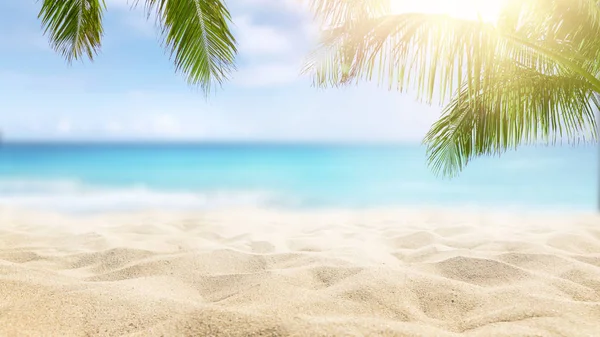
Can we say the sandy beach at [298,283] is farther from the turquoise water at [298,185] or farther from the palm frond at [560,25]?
the turquoise water at [298,185]

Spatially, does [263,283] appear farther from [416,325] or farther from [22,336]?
[22,336]

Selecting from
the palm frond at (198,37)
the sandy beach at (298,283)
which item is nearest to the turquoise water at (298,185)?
the sandy beach at (298,283)

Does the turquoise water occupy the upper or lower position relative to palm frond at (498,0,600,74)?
lower

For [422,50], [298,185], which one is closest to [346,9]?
[422,50]

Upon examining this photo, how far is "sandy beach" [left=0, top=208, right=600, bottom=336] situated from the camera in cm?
254

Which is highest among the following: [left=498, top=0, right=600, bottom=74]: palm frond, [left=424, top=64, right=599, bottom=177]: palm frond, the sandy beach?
[left=498, top=0, right=600, bottom=74]: palm frond

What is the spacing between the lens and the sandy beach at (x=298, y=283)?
254cm

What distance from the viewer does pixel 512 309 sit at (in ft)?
9.13

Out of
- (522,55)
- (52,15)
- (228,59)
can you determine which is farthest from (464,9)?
(52,15)

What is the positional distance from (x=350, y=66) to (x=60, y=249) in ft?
10.5

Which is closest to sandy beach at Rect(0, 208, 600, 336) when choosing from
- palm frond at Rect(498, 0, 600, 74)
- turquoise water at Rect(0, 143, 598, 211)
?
palm frond at Rect(498, 0, 600, 74)

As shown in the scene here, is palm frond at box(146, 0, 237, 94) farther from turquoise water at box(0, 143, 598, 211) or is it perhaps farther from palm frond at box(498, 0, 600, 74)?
turquoise water at box(0, 143, 598, 211)

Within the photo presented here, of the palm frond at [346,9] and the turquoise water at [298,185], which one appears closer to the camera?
the palm frond at [346,9]

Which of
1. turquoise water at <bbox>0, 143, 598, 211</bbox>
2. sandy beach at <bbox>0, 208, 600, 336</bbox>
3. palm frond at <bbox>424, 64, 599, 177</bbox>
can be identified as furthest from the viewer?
turquoise water at <bbox>0, 143, 598, 211</bbox>
